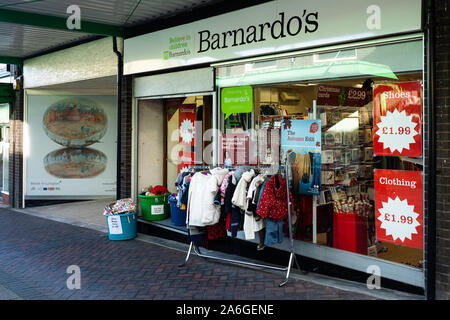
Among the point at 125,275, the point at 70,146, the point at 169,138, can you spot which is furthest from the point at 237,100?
the point at 70,146

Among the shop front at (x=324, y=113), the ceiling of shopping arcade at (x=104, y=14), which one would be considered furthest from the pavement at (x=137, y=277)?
the ceiling of shopping arcade at (x=104, y=14)

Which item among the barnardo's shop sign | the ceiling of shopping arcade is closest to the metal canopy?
the ceiling of shopping arcade

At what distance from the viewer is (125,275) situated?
20.1 feet

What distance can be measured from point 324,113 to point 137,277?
3.38 metres

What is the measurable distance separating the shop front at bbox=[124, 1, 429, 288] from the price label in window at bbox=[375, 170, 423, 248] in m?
0.01

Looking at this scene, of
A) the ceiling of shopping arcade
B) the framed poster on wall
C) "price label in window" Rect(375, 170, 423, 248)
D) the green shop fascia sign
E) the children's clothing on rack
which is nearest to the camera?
"price label in window" Rect(375, 170, 423, 248)

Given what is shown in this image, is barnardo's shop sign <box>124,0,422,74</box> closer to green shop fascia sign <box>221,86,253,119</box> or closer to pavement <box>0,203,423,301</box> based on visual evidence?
green shop fascia sign <box>221,86,253,119</box>

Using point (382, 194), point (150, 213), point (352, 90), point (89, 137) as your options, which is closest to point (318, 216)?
point (382, 194)

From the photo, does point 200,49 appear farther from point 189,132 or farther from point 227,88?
point 189,132

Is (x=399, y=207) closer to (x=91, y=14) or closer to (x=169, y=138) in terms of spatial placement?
(x=169, y=138)

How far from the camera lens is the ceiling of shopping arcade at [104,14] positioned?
23.9 feet

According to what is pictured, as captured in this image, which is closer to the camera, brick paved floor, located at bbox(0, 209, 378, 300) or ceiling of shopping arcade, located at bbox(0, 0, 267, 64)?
brick paved floor, located at bbox(0, 209, 378, 300)

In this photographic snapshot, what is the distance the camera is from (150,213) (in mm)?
8703

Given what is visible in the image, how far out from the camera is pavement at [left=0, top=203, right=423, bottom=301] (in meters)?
5.33
